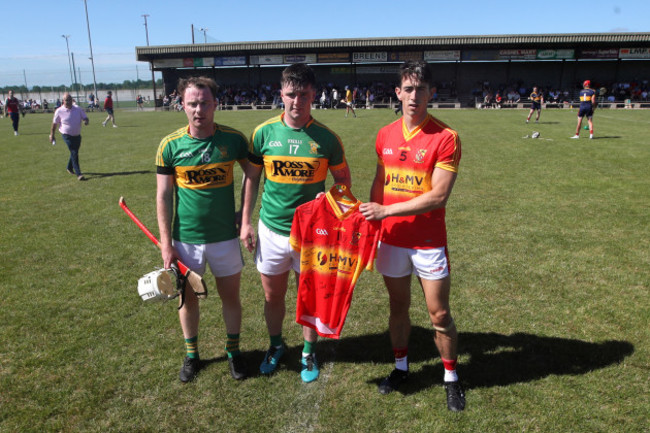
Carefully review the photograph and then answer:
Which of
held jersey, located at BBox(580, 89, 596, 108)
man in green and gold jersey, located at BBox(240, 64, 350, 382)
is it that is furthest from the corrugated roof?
man in green and gold jersey, located at BBox(240, 64, 350, 382)

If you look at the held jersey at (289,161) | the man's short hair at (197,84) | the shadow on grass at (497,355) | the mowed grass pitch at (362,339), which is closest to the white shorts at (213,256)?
the held jersey at (289,161)

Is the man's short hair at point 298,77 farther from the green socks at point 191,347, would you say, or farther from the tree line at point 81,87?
the tree line at point 81,87

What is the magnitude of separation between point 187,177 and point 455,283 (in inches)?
140

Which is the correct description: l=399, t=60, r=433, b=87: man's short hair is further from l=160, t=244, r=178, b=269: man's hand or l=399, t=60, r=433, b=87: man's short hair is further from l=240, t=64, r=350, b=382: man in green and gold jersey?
l=160, t=244, r=178, b=269: man's hand

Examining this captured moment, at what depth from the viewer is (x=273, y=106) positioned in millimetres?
43656

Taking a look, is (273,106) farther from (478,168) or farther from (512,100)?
(478,168)

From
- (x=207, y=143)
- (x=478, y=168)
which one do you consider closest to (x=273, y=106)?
(x=478, y=168)

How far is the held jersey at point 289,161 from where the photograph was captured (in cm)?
331

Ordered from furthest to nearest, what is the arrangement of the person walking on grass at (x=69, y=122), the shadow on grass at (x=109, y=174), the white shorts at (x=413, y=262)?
the shadow on grass at (x=109, y=174), the person walking on grass at (x=69, y=122), the white shorts at (x=413, y=262)

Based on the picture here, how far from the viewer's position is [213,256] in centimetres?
349

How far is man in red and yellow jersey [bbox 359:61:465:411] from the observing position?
2965 millimetres

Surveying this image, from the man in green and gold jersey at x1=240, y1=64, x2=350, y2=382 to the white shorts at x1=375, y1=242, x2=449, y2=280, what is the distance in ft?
2.13

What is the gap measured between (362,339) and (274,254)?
1.47m

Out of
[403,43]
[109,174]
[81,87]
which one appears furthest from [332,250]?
[81,87]
